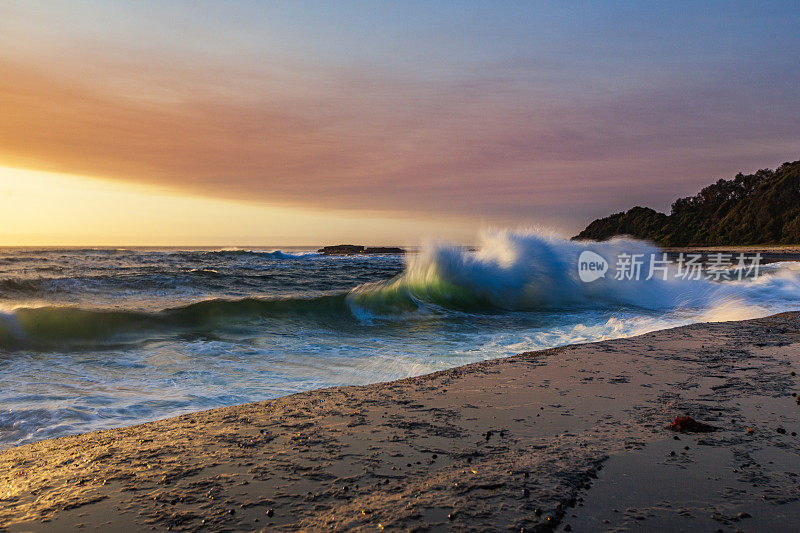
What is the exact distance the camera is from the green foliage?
59.3m

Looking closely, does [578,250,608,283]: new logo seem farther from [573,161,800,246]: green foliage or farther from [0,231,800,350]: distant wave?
[573,161,800,246]: green foliage

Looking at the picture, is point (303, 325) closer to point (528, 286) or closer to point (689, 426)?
point (528, 286)

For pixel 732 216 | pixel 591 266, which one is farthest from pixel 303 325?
pixel 732 216

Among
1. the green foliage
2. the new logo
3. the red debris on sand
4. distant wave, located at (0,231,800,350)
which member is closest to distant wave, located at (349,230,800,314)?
distant wave, located at (0,231,800,350)

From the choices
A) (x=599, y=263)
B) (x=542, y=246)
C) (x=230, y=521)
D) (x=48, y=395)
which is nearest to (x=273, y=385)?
(x=48, y=395)

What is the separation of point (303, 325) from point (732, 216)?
7421cm

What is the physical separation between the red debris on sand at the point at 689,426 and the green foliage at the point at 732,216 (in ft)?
215

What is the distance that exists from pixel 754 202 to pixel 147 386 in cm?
7814

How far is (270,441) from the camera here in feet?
9.99

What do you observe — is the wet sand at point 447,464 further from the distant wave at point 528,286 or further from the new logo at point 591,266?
the new logo at point 591,266

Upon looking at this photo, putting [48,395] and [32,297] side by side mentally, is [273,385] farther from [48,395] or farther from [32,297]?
[32,297]

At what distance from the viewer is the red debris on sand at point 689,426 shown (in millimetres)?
2934

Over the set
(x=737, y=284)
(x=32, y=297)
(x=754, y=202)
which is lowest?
(x=32, y=297)

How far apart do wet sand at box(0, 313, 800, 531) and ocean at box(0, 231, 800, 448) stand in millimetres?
1352
